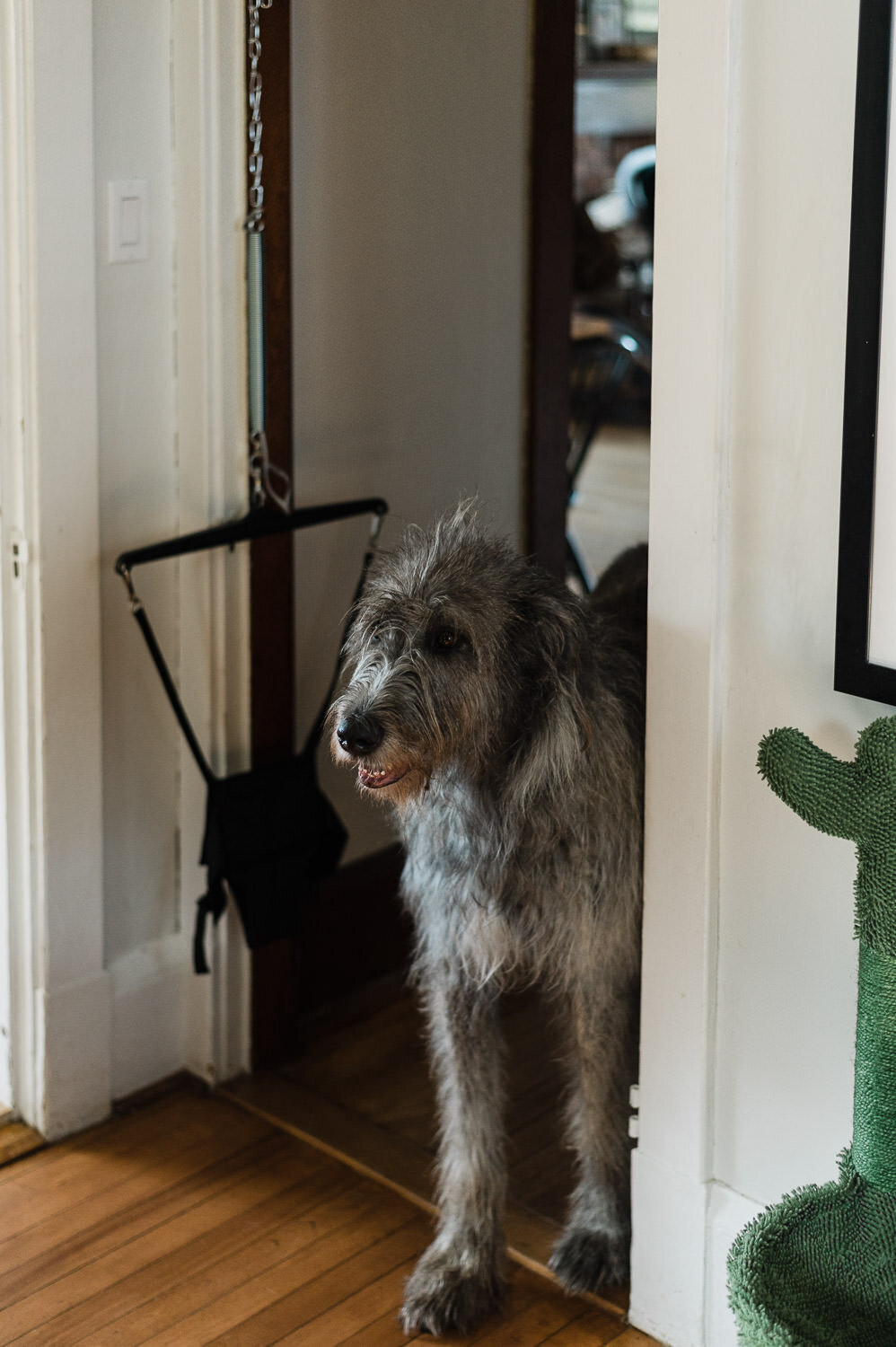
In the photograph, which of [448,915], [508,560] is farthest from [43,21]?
[448,915]

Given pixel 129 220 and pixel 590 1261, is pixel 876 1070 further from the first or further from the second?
pixel 129 220

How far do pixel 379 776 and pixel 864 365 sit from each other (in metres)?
0.71

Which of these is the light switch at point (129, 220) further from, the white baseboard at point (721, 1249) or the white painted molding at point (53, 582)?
the white baseboard at point (721, 1249)

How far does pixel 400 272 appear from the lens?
2.84 m

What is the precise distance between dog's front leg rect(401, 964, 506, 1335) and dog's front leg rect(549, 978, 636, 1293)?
0.36 ft

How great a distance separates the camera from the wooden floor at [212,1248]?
2.15m

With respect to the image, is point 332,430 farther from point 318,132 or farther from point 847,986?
point 847,986

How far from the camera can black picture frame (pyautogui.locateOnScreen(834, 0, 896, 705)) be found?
1.58 meters

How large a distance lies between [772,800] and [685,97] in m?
0.83

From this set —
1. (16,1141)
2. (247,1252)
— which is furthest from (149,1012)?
(247,1252)

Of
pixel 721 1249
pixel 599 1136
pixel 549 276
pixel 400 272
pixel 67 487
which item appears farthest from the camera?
pixel 549 276

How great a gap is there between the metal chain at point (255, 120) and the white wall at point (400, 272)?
0.13 metres

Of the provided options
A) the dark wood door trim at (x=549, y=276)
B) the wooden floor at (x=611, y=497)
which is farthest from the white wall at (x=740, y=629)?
the wooden floor at (x=611, y=497)

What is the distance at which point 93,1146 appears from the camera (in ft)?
8.42
